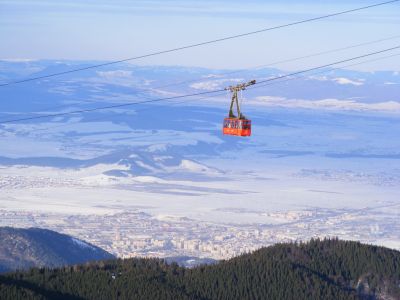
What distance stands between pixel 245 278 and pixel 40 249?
35853 mm

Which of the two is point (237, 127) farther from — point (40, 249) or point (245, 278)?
point (40, 249)

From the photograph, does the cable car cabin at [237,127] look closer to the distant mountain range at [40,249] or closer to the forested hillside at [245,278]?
the forested hillside at [245,278]

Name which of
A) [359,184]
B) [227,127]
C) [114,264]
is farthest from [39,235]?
[359,184]

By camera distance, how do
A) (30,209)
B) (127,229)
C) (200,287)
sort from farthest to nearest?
1. (30,209)
2. (127,229)
3. (200,287)

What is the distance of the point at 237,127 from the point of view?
1622 inches

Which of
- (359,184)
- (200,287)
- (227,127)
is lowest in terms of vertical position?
(359,184)

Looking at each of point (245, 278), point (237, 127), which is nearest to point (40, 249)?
point (245, 278)

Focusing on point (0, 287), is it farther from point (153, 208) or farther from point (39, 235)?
point (153, 208)

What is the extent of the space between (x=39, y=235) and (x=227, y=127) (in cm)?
5448

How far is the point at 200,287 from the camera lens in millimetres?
55656

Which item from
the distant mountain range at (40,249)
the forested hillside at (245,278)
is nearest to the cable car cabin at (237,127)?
the forested hillside at (245,278)

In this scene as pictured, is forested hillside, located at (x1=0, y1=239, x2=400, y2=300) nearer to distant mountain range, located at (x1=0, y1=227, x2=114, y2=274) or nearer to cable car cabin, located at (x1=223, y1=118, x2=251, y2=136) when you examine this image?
cable car cabin, located at (x1=223, y1=118, x2=251, y2=136)

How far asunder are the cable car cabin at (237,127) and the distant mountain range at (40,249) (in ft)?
139

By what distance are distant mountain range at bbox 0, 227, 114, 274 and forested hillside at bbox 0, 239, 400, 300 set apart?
25.3 m
